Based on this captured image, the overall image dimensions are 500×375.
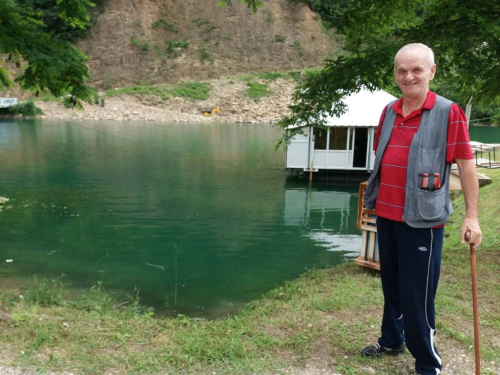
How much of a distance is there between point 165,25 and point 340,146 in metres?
53.1

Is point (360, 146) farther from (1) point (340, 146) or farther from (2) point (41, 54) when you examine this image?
(2) point (41, 54)

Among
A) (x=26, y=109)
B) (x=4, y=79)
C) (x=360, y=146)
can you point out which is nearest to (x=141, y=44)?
(x=26, y=109)

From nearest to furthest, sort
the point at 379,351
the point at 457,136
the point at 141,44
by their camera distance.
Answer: the point at 457,136 → the point at 379,351 → the point at 141,44

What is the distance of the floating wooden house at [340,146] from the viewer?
21484mm

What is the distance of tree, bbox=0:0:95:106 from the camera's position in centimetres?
772

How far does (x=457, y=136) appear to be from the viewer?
3.17 m

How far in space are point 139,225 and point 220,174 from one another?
29.5 ft

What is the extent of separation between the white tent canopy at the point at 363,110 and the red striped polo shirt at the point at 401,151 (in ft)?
57.2

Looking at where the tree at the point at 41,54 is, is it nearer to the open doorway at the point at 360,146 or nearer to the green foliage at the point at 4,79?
the green foliage at the point at 4,79

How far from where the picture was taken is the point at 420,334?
133 inches

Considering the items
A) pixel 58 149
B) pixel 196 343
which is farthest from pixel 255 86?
pixel 196 343

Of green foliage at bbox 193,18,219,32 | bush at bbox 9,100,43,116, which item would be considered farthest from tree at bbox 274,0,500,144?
green foliage at bbox 193,18,219,32

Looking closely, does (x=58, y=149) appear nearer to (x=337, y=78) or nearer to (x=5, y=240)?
(x=5, y=240)

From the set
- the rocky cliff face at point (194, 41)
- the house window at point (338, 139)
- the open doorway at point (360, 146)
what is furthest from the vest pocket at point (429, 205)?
the rocky cliff face at point (194, 41)
